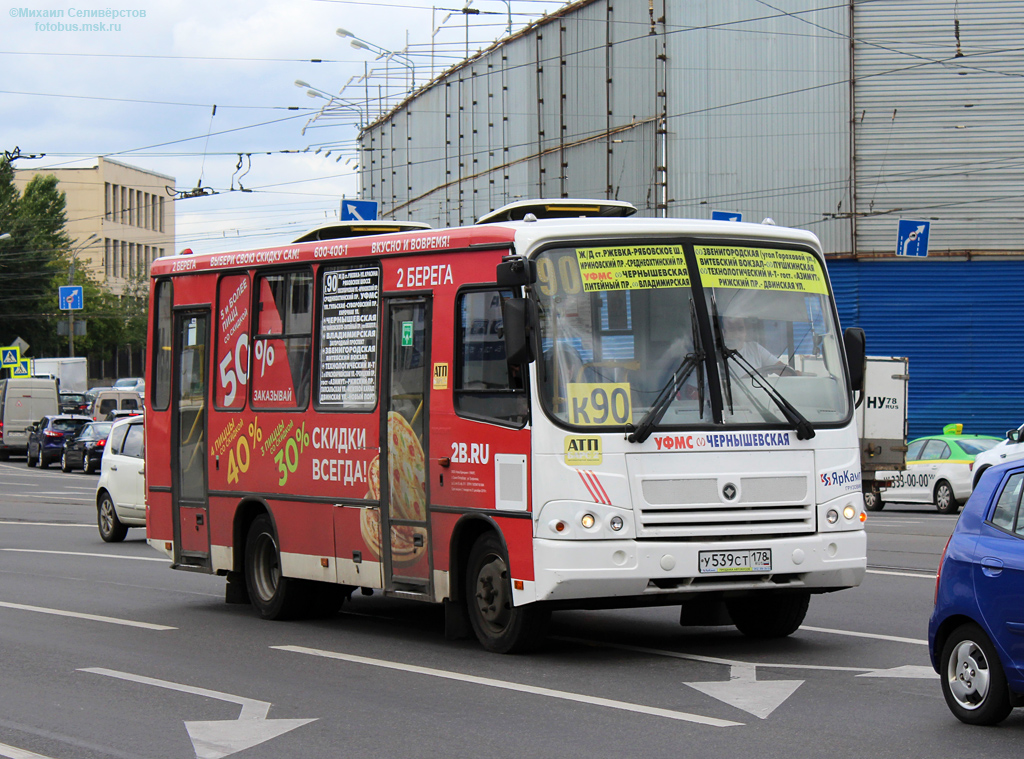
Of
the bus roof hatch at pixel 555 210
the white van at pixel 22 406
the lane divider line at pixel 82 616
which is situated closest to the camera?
the bus roof hatch at pixel 555 210

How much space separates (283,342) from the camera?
41.2 ft

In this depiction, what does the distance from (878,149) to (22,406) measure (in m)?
33.9

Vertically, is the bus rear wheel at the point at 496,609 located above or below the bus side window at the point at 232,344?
below

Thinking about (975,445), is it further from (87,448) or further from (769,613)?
(87,448)

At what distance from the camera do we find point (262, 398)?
41.9ft

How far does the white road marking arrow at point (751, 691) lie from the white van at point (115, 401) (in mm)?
47648

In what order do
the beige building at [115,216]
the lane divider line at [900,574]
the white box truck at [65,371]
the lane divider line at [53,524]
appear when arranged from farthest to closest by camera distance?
the beige building at [115,216], the white box truck at [65,371], the lane divider line at [53,524], the lane divider line at [900,574]

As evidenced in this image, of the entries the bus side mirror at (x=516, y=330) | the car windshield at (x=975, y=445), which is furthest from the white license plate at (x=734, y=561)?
the car windshield at (x=975, y=445)

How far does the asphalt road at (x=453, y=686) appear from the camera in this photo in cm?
726

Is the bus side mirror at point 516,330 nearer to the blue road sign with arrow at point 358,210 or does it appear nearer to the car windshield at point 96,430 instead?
the blue road sign with arrow at point 358,210

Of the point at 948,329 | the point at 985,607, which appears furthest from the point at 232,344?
the point at 948,329

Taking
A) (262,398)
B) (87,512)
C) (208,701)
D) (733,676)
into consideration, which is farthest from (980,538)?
(87,512)

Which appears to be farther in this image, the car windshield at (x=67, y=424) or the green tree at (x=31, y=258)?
the green tree at (x=31, y=258)

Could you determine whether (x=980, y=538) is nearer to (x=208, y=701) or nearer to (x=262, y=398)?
(x=208, y=701)
